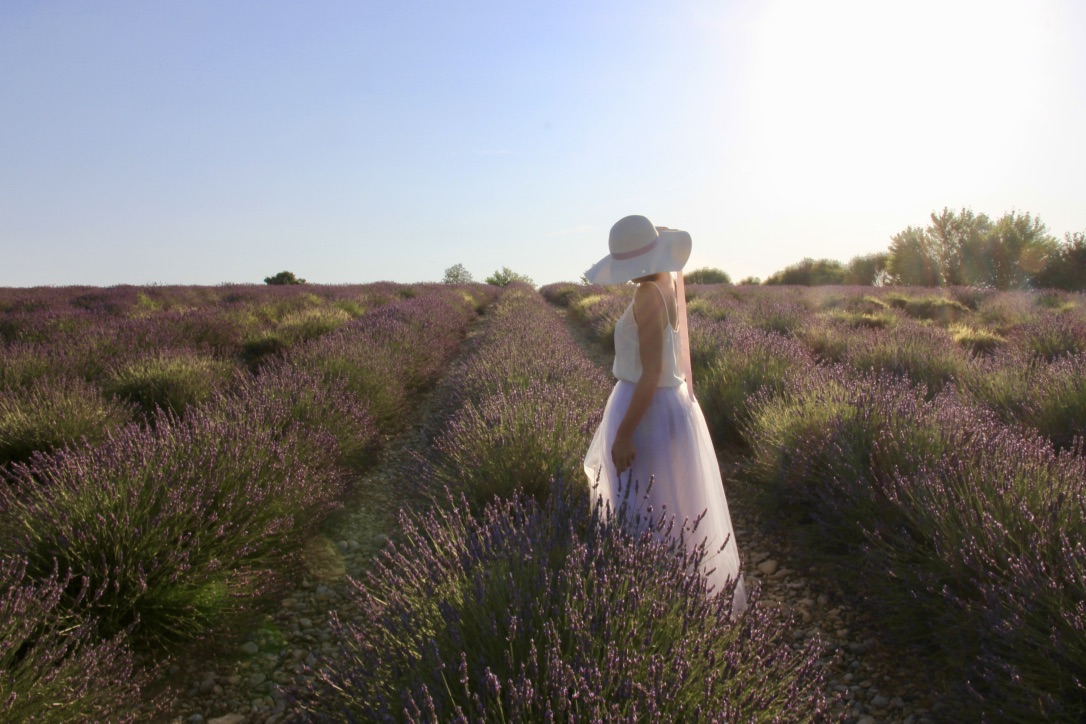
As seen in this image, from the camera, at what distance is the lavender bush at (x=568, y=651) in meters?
1.33

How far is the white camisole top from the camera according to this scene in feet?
8.41

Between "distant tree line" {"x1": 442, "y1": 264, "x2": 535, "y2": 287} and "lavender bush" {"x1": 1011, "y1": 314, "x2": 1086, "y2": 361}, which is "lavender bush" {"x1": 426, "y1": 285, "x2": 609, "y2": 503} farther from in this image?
"distant tree line" {"x1": 442, "y1": 264, "x2": 535, "y2": 287}

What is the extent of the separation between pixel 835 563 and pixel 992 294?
1655 centimetres

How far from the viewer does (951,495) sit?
2.39 metres

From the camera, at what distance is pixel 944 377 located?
Answer: 5414mm

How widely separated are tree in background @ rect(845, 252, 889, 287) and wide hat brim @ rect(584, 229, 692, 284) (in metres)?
35.8

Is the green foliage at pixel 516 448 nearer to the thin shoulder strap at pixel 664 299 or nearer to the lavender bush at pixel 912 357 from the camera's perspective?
the thin shoulder strap at pixel 664 299

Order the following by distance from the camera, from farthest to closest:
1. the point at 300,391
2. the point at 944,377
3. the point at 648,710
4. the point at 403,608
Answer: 1. the point at 944,377
2. the point at 300,391
3. the point at 403,608
4. the point at 648,710

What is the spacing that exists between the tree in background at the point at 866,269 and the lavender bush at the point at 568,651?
36.8 meters

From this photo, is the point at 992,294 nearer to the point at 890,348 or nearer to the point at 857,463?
the point at 890,348

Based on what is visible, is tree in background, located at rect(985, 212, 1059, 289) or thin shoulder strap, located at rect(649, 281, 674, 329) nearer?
thin shoulder strap, located at rect(649, 281, 674, 329)

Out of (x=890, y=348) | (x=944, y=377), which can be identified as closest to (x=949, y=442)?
(x=944, y=377)

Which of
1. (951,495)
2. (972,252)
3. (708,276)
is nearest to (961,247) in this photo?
(972,252)

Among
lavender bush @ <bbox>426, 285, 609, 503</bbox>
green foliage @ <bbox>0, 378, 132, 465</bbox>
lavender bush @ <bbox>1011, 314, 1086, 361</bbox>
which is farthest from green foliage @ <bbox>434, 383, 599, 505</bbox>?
lavender bush @ <bbox>1011, 314, 1086, 361</bbox>
